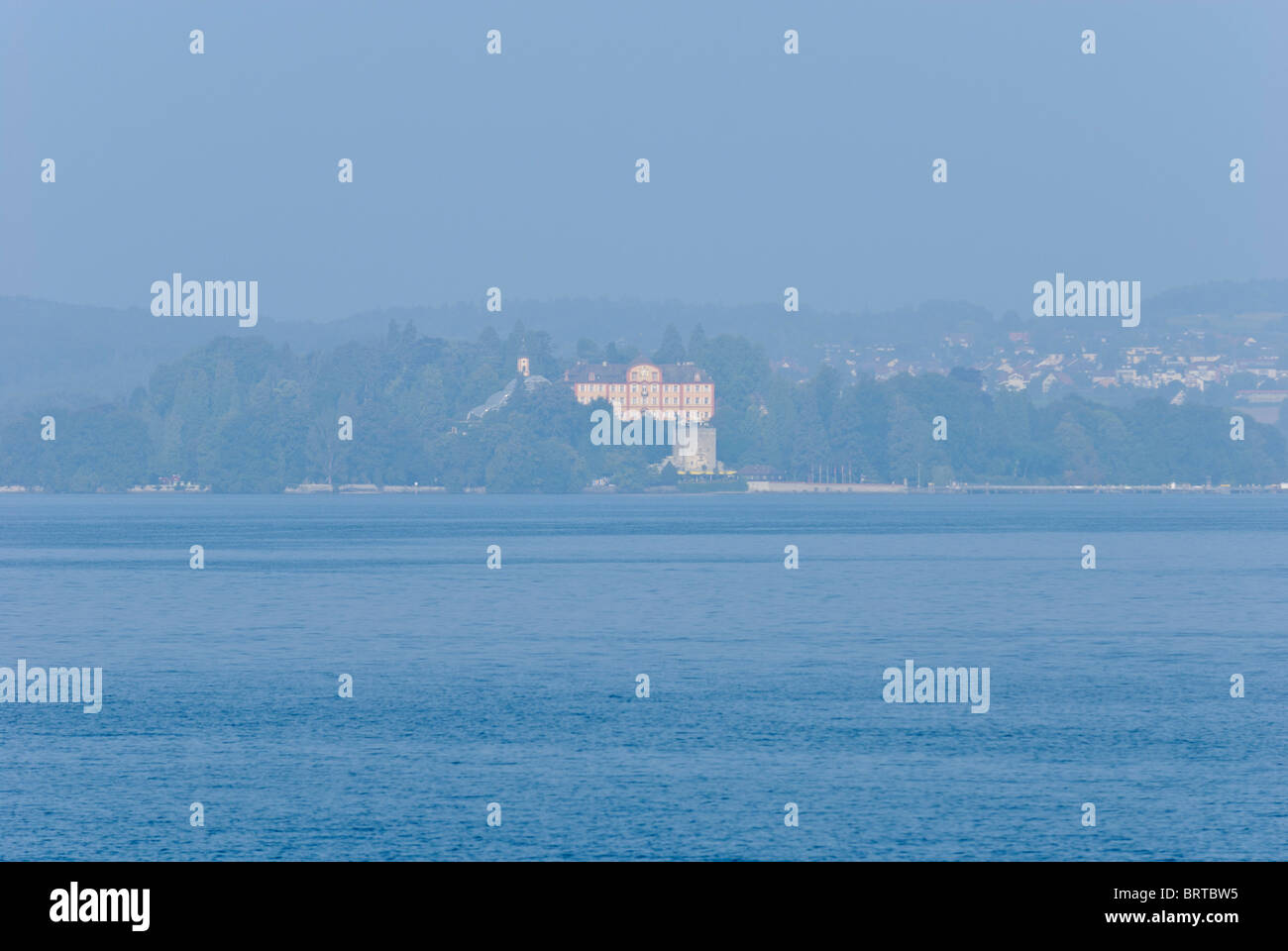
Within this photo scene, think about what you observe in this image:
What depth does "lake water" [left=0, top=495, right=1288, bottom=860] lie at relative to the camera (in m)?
34.1

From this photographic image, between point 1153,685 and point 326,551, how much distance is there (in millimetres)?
91773

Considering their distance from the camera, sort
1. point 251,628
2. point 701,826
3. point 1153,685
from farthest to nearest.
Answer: point 251,628
point 1153,685
point 701,826

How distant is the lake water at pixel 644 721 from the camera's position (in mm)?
34062

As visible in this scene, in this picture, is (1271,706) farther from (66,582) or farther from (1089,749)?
(66,582)

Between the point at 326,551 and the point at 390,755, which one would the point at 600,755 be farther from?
the point at 326,551

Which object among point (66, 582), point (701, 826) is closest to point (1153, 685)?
point (701, 826)

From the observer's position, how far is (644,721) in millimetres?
46969

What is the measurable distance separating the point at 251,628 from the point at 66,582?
1284 inches

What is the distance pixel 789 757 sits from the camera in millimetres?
41312

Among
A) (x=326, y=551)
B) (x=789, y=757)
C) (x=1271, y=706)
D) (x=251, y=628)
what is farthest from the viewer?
(x=326, y=551)
